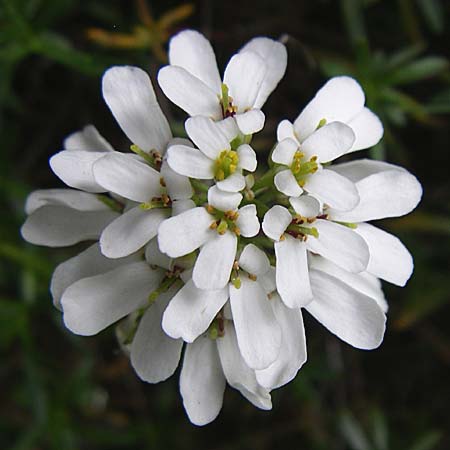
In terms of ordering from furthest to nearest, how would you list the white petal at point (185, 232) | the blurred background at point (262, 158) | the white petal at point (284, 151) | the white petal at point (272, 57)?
the blurred background at point (262, 158) → the white petal at point (272, 57) → the white petal at point (284, 151) → the white petal at point (185, 232)

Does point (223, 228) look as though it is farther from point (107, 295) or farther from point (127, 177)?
point (107, 295)

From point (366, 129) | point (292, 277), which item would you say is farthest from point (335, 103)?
point (292, 277)

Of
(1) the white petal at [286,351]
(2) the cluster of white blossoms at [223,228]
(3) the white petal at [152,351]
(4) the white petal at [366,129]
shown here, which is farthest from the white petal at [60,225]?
(4) the white petal at [366,129]

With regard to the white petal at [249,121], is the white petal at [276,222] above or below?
below

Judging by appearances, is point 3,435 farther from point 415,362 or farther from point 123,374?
point 415,362

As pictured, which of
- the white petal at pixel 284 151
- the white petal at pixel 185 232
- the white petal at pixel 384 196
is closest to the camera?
the white petal at pixel 185 232

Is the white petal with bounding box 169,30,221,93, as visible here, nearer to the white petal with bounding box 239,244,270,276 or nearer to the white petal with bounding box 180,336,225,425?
the white petal with bounding box 239,244,270,276

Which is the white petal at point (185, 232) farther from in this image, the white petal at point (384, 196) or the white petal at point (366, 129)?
the white petal at point (366, 129)

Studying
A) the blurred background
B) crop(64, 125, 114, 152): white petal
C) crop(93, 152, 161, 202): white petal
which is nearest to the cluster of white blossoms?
crop(93, 152, 161, 202): white petal
